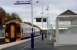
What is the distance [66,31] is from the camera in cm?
2822

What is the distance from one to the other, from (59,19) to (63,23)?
61 cm

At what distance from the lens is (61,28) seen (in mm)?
28641

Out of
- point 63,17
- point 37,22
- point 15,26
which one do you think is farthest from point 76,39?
point 37,22

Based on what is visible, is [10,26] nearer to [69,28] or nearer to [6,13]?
[69,28]

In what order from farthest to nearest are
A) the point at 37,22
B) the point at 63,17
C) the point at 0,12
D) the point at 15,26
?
the point at 37,22 → the point at 0,12 → the point at 15,26 → the point at 63,17

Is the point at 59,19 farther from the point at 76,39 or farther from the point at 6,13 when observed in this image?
the point at 6,13

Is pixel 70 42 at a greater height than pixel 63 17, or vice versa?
pixel 63 17

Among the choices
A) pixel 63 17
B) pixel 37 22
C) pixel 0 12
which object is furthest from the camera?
pixel 37 22

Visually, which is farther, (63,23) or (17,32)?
(17,32)

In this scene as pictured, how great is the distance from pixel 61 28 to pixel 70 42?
5.70 ft

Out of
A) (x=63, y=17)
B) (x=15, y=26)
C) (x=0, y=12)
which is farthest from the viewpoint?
(x=0, y=12)

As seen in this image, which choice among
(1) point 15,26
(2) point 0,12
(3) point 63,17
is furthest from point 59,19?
(2) point 0,12

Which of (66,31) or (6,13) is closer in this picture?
(66,31)

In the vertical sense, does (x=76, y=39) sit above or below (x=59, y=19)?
below
